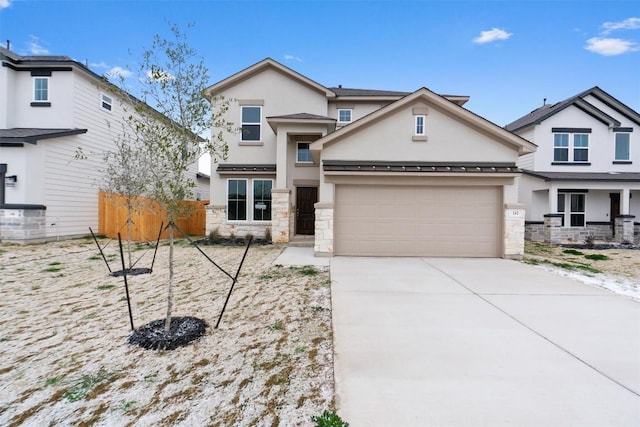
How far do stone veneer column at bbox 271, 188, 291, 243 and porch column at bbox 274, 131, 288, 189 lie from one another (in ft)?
1.23

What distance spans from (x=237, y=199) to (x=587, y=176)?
17153mm

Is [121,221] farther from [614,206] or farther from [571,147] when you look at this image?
[614,206]

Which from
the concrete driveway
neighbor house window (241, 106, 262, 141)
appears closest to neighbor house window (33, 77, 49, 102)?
neighbor house window (241, 106, 262, 141)

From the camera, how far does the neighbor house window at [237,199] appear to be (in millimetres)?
14180

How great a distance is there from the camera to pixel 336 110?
15.7 meters

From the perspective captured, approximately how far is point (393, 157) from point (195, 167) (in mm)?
16656

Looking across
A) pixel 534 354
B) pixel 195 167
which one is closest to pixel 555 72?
pixel 534 354

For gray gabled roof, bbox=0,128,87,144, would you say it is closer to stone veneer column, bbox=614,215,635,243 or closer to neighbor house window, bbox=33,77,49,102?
neighbor house window, bbox=33,77,49,102

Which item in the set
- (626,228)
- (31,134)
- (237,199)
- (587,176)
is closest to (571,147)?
(587,176)

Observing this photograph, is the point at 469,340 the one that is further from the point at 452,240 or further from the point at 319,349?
the point at 452,240

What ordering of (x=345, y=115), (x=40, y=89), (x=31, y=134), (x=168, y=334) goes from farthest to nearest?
(x=345, y=115) → (x=40, y=89) → (x=31, y=134) → (x=168, y=334)

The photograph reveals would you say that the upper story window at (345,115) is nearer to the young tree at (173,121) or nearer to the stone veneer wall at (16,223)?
the young tree at (173,121)

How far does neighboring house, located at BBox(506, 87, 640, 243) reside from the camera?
15828mm

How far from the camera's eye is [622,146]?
1627cm
